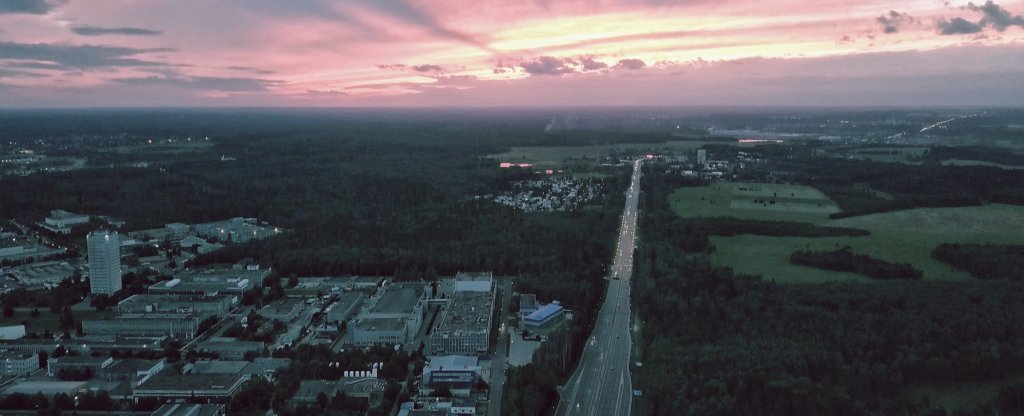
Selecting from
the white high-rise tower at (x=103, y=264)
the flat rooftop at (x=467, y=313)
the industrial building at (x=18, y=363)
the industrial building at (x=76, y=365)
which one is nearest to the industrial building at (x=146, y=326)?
the industrial building at (x=18, y=363)

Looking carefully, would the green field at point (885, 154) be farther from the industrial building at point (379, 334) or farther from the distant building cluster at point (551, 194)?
the industrial building at point (379, 334)

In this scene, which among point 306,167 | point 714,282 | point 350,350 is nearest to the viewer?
point 350,350

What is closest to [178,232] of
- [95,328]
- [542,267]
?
[95,328]

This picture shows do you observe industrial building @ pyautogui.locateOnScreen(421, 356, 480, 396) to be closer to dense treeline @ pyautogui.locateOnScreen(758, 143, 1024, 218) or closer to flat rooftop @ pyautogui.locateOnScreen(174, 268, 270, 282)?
flat rooftop @ pyautogui.locateOnScreen(174, 268, 270, 282)

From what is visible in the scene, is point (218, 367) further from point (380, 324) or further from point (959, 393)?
point (959, 393)

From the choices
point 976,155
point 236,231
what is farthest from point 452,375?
point 976,155

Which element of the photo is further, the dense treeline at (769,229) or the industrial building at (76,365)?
the dense treeline at (769,229)

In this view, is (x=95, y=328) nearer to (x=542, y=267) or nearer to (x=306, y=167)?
(x=542, y=267)
